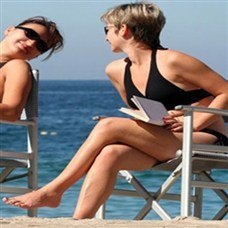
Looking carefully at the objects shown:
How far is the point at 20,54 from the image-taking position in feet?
16.2

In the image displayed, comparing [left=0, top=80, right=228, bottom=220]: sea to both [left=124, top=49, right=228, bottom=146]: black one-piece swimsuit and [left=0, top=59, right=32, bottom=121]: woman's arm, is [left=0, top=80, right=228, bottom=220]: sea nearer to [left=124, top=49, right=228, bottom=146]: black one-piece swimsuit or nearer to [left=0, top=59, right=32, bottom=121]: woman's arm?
[left=0, top=59, right=32, bottom=121]: woman's arm

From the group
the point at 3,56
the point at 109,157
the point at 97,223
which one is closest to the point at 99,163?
the point at 109,157

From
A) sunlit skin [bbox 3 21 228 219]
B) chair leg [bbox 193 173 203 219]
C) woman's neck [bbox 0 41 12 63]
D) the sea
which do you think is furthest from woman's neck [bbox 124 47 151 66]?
the sea

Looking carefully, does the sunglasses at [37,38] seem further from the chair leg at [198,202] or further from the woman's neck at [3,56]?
the chair leg at [198,202]

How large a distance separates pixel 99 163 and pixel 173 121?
475 mm

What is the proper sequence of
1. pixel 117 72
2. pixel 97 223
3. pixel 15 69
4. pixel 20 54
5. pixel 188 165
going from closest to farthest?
pixel 97 223
pixel 188 165
pixel 117 72
pixel 15 69
pixel 20 54

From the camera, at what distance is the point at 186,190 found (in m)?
4.48

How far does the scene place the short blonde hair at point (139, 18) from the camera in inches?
177

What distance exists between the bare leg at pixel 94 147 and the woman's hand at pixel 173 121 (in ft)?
0.23

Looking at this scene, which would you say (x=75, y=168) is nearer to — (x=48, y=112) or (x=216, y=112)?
(x=216, y=112)

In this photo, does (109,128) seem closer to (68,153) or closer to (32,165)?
(32,165)

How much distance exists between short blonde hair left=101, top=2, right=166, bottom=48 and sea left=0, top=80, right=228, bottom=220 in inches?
205

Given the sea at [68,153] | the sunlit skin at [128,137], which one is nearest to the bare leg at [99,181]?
the sunlit skin at [128,137]

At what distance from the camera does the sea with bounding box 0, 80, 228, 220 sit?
10203 millimetres
